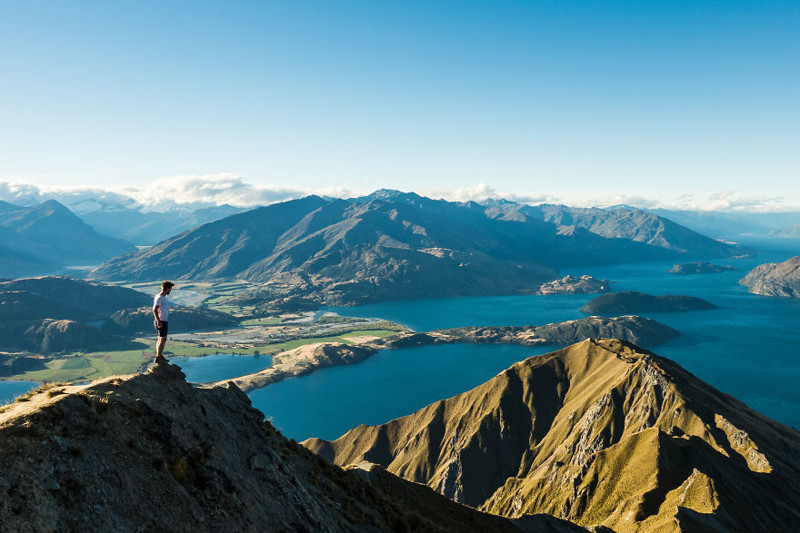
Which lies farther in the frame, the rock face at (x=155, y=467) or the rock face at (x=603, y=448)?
the rock face at (x=603, y=448)

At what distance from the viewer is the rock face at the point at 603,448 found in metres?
79.6

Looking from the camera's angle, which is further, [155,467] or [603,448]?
[603,448]

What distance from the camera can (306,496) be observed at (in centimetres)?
2842

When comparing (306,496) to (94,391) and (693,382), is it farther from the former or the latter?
(693,382)

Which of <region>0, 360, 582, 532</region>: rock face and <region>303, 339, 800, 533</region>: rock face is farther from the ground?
<region>0, 360, 582, 532</region>: rock face

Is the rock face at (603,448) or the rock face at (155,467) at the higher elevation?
the rock face at (155,467)

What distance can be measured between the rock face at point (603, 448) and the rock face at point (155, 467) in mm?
59695

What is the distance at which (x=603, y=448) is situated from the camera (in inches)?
4542

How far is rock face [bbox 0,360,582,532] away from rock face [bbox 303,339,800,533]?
59695 millimetres

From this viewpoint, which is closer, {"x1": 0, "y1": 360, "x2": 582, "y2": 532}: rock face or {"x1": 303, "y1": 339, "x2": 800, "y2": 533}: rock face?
{"x1": 0, "y1": 360, "x2": 582, "y2": 532}: rock face

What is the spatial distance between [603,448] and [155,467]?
11847 cm

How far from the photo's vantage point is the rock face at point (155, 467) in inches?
671

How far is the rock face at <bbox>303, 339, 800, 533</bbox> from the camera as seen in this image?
79.6 meters

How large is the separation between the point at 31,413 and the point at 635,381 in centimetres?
14375
